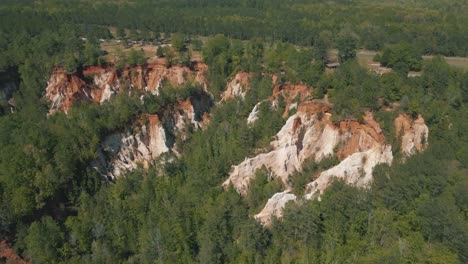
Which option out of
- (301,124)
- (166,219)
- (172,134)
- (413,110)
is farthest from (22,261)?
(413,110)

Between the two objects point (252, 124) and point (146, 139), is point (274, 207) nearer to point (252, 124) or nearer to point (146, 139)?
point (252, 124)

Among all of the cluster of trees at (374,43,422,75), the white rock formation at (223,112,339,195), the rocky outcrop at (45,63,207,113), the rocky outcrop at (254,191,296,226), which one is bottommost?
the rocky outcrop at (254,191,296,226)

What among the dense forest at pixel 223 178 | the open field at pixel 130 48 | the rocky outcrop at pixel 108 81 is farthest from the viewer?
the open field at pixel 130 48

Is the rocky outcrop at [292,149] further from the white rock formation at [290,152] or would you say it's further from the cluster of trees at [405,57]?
the cluster of trees at [405,57]

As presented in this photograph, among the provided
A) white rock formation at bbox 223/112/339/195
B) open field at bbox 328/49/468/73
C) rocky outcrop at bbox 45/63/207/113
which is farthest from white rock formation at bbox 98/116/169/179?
open field at bbox 328/49/468/73

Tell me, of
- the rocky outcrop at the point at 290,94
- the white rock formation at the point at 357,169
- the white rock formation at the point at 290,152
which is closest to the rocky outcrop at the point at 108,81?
the rocky outcrop at the point at 290,94

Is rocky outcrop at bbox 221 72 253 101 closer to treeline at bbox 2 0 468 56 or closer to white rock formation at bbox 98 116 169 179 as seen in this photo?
white rock formation at bbox 98 116 169 179
